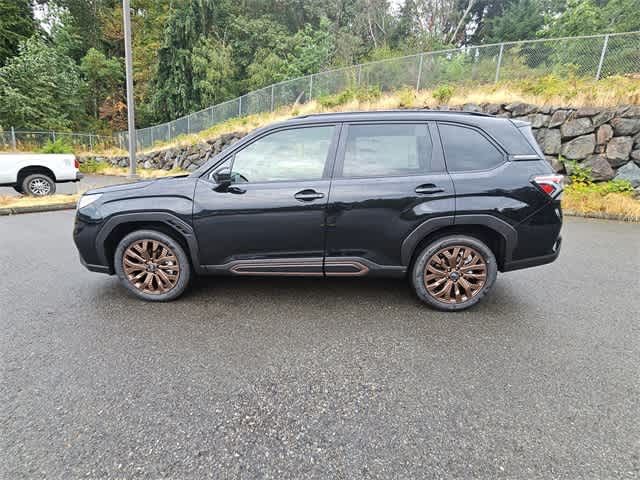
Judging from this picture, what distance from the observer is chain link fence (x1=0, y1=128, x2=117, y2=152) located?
21.8 m

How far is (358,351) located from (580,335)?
76.3 inches

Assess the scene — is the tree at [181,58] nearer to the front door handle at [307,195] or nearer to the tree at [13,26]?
the tree at [13,26]

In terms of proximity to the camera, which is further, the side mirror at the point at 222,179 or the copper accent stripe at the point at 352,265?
the copper accent stripe at the point at 352,265

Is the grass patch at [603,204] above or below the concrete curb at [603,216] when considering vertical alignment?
above

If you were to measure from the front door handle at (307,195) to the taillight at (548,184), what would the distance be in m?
1.97

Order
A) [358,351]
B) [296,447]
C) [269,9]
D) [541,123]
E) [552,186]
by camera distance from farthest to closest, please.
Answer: [269,9], [541,123], [552,186], [358,351], [296,447]

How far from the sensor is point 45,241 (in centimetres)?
538

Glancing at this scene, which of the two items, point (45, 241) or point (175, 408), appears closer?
point (175, 408)

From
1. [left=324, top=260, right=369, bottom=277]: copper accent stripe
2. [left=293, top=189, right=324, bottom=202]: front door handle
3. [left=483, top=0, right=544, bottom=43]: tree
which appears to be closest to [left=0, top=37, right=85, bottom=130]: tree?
[left=293, top=189, right=324, bottom=202]: front door handle

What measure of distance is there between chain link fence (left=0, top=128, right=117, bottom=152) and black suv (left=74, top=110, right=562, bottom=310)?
26.3m

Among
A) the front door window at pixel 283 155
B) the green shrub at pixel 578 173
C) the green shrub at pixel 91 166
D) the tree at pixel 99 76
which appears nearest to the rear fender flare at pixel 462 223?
the front door window at pixel 283 155

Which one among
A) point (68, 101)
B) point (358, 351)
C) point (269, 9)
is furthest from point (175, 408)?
point (269, 9)

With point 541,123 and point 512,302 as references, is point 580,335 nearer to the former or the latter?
point 512,302

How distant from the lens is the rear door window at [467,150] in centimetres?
310
